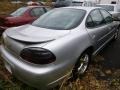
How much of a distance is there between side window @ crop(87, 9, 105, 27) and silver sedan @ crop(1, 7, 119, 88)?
27mm

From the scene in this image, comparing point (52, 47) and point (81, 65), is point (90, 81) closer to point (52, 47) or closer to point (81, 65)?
point (81, 65)

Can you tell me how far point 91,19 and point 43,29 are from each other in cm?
124

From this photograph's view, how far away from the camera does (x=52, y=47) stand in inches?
112

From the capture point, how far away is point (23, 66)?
9.57ft

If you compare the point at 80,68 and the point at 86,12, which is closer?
the point at 80,68

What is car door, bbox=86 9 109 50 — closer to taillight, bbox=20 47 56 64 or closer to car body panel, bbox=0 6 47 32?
taillight, bbox=20 47 56 64

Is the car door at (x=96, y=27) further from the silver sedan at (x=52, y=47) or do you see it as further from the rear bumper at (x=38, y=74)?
the rear bumper at (x=38, y=74)

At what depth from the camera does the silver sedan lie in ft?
9.25

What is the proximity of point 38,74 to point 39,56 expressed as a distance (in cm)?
28

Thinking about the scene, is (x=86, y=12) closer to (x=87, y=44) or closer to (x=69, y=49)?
(x=87, y=44)

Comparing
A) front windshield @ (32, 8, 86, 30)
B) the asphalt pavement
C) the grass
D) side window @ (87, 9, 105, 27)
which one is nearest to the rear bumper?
the grass

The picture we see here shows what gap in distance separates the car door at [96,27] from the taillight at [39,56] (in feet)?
4.54

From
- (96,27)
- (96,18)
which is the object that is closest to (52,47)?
(96,27)

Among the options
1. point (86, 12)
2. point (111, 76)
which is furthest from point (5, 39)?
point (111, 76)
